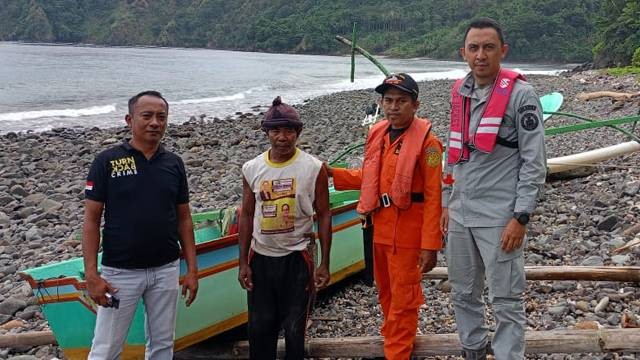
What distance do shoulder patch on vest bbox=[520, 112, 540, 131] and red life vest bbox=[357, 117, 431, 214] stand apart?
0.61m

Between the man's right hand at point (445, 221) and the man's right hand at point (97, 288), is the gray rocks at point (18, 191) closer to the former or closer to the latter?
the man's right hand at point (97, 288)

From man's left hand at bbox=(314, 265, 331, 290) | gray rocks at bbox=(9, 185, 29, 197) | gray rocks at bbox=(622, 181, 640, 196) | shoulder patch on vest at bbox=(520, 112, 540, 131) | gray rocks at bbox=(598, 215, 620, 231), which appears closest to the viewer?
shoulder patch on vest at bbox=(520, 112, 540, 131)

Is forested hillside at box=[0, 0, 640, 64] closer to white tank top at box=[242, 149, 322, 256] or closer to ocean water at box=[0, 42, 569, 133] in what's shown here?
ocean water at box=[0, 42, 569, 133]

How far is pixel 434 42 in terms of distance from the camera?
106m

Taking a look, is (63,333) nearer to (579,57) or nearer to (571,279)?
(571,279)

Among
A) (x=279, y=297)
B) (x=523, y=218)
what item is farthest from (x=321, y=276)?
(x=523, y=218)

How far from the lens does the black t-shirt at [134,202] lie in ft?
10.5

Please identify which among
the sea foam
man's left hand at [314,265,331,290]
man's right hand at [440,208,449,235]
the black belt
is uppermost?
the black belt

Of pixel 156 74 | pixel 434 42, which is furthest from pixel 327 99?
pixel 434 42

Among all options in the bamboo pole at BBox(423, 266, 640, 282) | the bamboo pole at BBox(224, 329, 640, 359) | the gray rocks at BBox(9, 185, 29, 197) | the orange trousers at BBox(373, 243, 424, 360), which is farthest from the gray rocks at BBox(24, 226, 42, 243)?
the orange trousers at BBox(373, 243, 424, 360)

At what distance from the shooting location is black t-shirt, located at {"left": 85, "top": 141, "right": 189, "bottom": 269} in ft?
10.5

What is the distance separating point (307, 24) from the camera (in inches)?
4779

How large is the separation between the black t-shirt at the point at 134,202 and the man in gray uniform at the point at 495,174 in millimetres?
1646

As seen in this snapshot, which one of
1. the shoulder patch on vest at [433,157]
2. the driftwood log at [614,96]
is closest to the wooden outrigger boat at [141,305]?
the shoulder patch on vest at [433,157]
